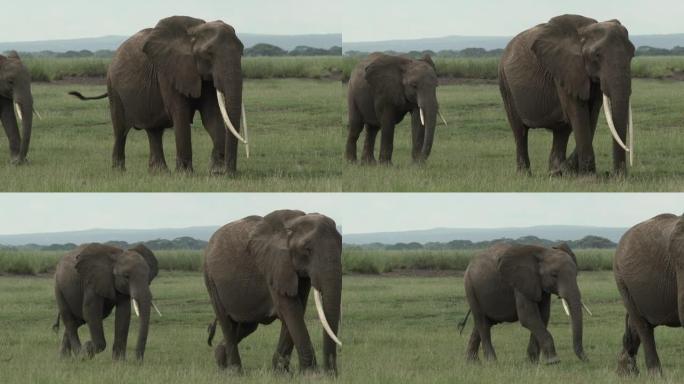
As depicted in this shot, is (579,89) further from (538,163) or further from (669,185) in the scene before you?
(538,163)

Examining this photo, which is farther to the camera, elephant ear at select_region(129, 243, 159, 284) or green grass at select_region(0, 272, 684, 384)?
elephant ear at select_region(129, 243, 159, 284)

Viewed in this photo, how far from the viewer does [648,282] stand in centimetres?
1650

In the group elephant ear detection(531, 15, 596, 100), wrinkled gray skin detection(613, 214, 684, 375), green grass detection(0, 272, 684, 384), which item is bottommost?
green grass detection(0, 272, 684, 384)

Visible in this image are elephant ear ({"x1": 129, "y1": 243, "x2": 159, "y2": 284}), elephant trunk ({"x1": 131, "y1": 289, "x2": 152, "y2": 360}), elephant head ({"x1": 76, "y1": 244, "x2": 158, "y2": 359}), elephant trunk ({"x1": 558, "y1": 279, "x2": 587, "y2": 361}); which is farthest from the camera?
elephant ear ({"x1": 129, "y1": 243, "x2": 159, "y2": 284})

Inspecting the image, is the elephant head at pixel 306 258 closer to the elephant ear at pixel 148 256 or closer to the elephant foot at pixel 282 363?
the elephant foot at pixel 282 363

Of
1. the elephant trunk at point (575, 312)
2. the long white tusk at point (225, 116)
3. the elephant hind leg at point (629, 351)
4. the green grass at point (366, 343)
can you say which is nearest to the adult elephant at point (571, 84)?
the elephant trunk at point (575, 312)

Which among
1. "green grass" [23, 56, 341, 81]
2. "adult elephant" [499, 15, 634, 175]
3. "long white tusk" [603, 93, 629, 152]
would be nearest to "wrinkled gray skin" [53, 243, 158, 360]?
"adult elephant" [499, 15, 634, 175]

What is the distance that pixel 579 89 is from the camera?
1947 centimetres

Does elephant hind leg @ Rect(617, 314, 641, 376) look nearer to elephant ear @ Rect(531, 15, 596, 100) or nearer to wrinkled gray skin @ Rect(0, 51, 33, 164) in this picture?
elephant ear @ Rect(531, 15, 596, 100)

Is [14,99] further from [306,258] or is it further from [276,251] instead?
[306,258]

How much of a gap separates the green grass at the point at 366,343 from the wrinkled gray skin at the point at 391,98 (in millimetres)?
2869

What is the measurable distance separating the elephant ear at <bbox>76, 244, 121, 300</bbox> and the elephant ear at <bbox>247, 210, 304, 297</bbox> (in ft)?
13.6

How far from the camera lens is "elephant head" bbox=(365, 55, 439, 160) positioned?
23922 mm

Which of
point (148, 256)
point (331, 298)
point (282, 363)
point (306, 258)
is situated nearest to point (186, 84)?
point (148, 256)
